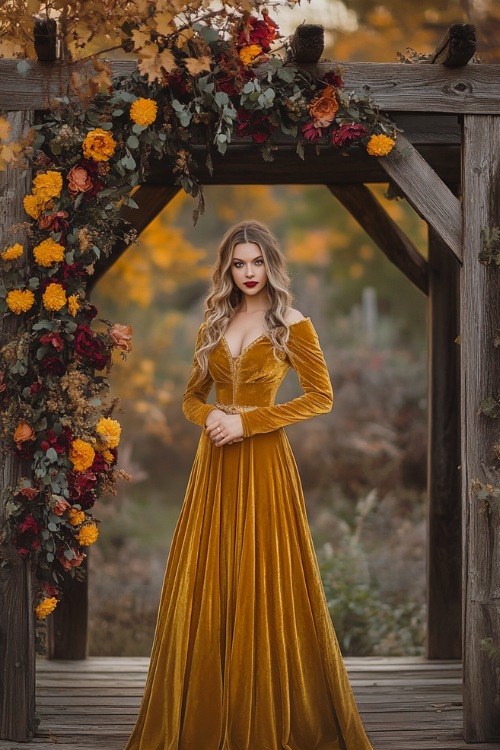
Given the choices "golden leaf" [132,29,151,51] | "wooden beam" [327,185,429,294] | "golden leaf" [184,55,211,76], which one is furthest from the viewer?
"wooden beam" [327,185,429,294]

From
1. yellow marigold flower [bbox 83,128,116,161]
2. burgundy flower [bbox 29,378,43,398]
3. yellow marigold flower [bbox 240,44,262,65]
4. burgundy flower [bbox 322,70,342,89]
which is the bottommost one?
burgundy flower [bbox 29,378,43,398]

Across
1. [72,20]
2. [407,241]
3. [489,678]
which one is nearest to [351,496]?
[407,241]

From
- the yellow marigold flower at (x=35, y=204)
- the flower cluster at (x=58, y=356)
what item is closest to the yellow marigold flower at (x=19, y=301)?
the flower cluster at (x=58, y=356)

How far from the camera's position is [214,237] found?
544 inches

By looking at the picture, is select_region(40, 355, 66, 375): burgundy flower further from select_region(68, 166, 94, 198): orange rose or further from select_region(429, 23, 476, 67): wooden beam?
select_region(429, 23, 476, 67): wooden beam

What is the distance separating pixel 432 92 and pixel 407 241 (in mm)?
1450

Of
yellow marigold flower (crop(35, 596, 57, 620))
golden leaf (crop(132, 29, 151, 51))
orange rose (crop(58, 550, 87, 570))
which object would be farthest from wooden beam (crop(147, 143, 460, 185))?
yellow marigold flower (crop(35, 596, 57, 620))

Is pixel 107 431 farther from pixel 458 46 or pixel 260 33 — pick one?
pixel 458 46

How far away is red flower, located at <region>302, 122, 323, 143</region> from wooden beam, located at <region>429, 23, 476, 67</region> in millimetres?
657

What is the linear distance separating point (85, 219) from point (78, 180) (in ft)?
0.59

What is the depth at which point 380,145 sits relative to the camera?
386cm

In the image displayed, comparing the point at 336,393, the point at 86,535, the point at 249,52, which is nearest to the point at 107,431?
the point at 86,535

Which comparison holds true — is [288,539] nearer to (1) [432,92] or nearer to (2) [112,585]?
(1) [432,92]

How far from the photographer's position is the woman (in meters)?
3.67
